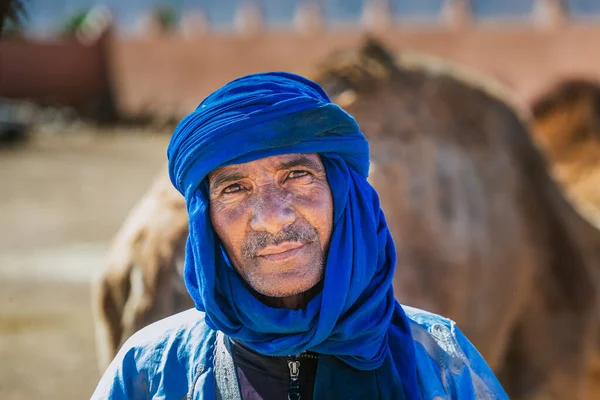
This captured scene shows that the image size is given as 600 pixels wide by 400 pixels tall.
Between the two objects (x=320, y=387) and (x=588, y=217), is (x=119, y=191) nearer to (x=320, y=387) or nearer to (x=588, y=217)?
(x=588, y=217)

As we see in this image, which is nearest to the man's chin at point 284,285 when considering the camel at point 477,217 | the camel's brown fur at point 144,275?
the camel's brown fur at point 144,275

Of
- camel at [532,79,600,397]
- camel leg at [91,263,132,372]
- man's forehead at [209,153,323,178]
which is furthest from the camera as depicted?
camel at [532,79,600,397]

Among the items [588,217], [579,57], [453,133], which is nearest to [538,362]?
[588,217]

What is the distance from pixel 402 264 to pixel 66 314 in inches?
163

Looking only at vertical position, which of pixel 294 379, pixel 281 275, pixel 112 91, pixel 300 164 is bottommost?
pixel 294 379

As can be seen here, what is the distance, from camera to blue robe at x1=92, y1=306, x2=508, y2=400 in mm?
1950

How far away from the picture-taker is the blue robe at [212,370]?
1.95m

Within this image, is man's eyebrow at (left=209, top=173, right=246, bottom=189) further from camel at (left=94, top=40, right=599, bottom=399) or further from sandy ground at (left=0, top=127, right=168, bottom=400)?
sandy ground at (left=0, top=127, right=168, bottom=400)

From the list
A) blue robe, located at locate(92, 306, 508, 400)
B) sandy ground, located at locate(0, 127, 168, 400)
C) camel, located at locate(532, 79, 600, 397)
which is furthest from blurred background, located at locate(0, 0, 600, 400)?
blue robe, located at locate(92, 306, 508, 400)

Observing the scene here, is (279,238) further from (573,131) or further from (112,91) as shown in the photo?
(112,91)

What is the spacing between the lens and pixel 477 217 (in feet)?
14.1

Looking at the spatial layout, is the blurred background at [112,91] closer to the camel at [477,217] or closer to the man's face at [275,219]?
the camel at [477,217]

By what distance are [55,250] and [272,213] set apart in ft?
25.7

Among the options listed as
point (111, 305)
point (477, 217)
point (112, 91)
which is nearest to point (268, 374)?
point (111, 305)
